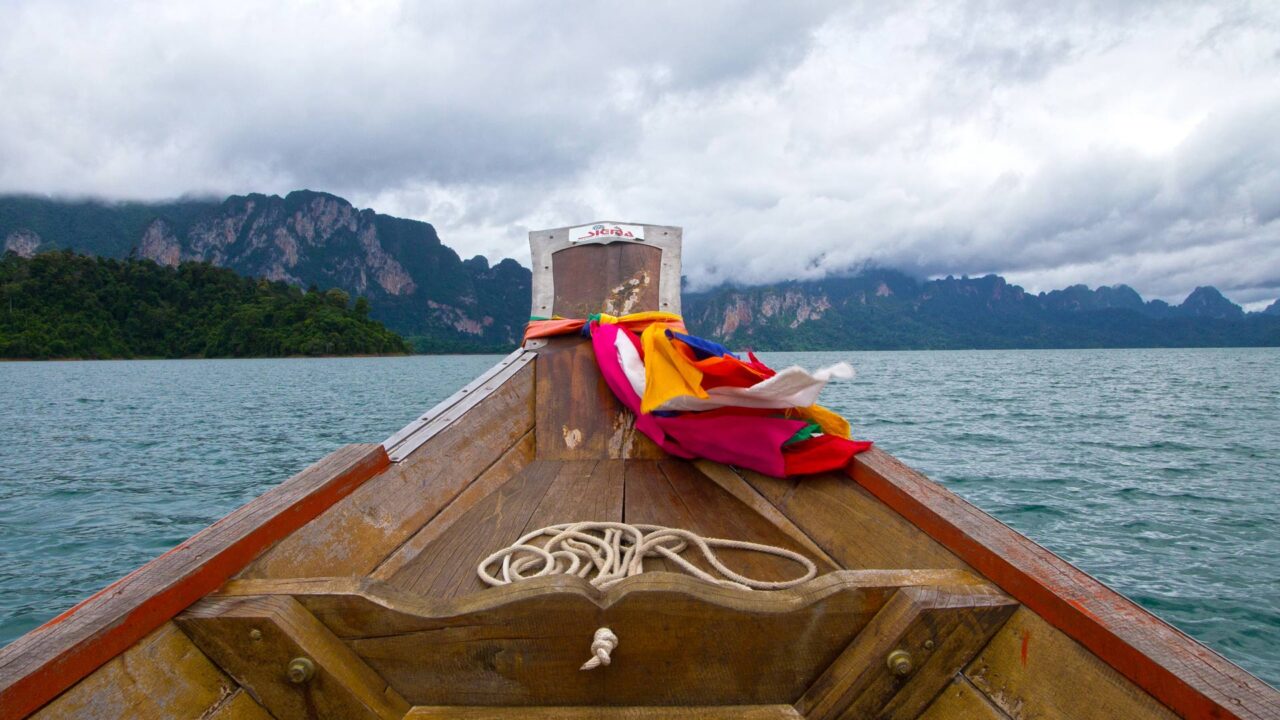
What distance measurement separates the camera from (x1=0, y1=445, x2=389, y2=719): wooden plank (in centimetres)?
118

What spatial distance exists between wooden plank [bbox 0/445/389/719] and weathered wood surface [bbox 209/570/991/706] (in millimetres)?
135

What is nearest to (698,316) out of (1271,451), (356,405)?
(356,405)

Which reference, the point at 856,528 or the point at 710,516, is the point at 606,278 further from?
the point at 856,528

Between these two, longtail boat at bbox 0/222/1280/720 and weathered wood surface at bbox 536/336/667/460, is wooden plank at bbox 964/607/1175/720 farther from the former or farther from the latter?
weathered wood surface at bbox 536/336/667/460

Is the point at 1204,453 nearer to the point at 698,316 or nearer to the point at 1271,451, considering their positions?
the point at 1271,451

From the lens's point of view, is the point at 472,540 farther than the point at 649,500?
No

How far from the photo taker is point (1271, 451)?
12.7m

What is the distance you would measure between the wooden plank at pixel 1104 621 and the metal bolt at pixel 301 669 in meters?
1.51

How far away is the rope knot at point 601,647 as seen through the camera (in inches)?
53.0

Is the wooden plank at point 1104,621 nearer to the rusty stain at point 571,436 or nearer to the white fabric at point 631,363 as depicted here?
the white fabric at point 631,363

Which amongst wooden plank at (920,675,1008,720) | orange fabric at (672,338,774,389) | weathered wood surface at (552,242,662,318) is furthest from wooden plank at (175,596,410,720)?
weathered wood surface at (552,242,662,318)

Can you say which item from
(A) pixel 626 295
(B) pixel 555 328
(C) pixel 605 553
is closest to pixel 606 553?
(C) pixel 605 553

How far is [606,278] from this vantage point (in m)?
4.94

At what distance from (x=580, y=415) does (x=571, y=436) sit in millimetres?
138
